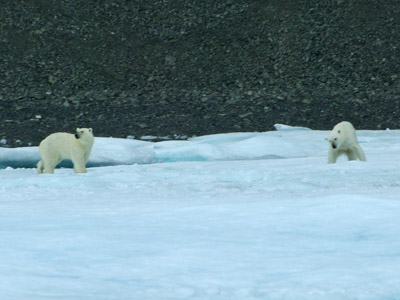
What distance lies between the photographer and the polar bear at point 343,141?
7152 millimetres

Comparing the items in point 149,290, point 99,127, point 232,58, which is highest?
point 232,58

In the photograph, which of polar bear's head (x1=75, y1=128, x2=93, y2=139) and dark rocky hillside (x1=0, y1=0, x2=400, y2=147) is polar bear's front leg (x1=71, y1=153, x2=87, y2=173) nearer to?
polar bear's head (x1=75, y1=128, x2=93, y2=139)

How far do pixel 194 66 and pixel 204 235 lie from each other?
14715mm

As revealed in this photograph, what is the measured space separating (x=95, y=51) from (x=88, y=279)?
16.2 metres

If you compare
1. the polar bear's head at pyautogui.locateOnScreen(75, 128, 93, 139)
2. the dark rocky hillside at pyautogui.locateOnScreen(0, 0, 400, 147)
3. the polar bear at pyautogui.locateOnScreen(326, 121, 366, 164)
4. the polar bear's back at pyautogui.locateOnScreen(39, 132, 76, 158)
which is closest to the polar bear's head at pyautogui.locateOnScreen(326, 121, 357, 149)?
the polar bear at pyautogui.locateOnScreen(326, 121, 366, 164)

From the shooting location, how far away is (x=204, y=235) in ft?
12.6

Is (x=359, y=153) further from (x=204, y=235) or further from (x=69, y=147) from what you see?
(x=204, y=235)

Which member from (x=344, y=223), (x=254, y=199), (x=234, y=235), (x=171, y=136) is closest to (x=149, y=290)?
(x=234, y=235)

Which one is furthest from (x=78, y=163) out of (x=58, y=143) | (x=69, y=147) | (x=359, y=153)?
(x=359, y=153)

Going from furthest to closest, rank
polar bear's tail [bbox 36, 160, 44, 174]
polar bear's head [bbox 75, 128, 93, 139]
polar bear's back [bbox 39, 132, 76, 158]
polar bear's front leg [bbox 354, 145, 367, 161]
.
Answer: polar bear's tail [bbox 36, 160, 44, 174], polar bear's front leg [bbox 354, 145, 367, 161], polar bear's back [bbox 39, 132, 76, 158], polar bear's head [bbox 75, 128, 93, 139]

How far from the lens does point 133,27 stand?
64.9 ft

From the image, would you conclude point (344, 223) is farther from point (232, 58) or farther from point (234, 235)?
point (232, 58)

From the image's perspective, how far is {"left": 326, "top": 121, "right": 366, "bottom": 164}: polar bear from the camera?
7.15m

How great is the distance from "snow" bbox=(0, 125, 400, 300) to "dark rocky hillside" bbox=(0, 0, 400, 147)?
7.93 metres
